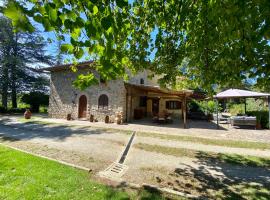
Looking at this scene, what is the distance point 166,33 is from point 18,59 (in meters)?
28.9

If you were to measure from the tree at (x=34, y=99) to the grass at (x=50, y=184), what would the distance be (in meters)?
23.9

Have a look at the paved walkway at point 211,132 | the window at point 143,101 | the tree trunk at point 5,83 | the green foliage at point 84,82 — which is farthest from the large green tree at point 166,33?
the tree trunk at point 5,83

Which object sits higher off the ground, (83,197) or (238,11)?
(238,11)

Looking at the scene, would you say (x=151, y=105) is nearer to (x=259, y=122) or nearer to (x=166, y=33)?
(x=259, y=122)

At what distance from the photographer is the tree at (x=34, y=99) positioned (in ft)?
86.0

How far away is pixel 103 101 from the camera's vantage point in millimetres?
16562

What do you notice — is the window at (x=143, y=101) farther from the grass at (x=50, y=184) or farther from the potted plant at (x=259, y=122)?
the grass at (x=50, y=184)

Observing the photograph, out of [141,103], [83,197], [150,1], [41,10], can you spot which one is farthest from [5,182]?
[141,103]

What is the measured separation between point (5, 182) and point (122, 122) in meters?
11.3

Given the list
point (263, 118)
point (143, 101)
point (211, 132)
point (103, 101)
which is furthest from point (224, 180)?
point (143, 101)

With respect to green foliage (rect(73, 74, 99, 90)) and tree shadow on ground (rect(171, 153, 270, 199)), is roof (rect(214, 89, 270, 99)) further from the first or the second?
green foliage (rect(73, 74, 99, 90))

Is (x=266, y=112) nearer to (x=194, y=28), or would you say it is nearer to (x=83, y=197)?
(x=194, y=28)

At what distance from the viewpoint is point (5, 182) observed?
417 centimetres

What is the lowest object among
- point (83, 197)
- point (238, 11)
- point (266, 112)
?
point (83, 197)
